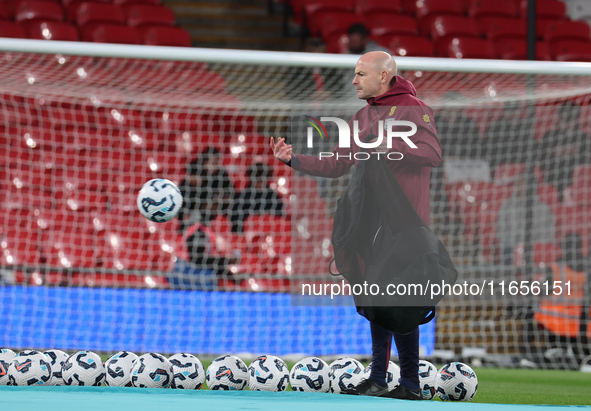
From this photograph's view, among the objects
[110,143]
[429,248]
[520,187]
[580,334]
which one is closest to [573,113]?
[520,187]

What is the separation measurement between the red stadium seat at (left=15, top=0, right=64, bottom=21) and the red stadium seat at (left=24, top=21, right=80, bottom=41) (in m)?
0.10

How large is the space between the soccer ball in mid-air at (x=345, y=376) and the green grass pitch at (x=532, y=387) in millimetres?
522

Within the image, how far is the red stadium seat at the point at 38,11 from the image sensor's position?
778cm

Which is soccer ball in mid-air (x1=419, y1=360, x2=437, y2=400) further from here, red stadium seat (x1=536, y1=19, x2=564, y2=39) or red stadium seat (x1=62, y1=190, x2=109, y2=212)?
red stadium seat (x1=536, y1=19, x2=564, y2=39)

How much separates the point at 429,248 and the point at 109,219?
4.68m

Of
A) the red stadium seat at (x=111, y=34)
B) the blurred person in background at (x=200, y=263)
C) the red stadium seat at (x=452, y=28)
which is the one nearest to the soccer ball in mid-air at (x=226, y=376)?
the blurred person in background at (x=200, y=263)

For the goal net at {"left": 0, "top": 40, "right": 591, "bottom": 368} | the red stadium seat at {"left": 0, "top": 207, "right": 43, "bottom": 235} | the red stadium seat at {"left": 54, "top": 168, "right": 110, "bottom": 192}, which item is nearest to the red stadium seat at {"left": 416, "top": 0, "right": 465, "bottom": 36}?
the goal net at {"left": 0, "top": 40, "right": 591, "bottom": 368}

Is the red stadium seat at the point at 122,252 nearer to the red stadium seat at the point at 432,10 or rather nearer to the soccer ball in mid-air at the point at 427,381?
the soccer ball in mid-air at the point at 427,381

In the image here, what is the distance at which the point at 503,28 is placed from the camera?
9367 millimetres

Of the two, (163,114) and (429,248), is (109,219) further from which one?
(429,248)

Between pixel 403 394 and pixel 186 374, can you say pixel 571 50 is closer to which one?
pixel 403 394

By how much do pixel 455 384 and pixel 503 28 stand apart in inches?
275

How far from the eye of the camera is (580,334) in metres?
6.27

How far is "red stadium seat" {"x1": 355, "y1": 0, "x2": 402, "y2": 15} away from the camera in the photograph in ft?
30.4
